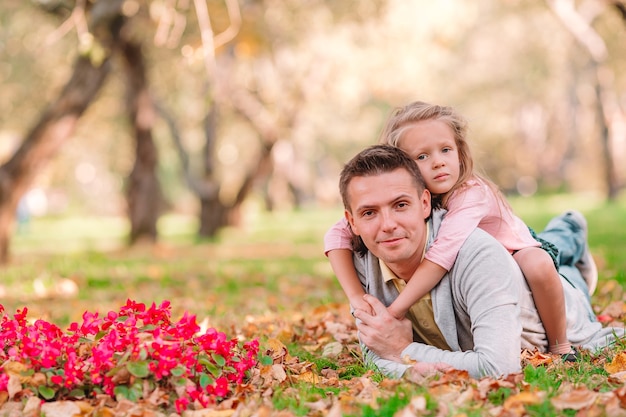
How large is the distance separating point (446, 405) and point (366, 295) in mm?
1033

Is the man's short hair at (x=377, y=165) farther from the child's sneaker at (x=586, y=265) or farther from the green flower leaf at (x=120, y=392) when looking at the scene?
the child's sneaker at (x=586, y=265)

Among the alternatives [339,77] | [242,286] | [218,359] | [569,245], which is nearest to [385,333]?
[218,359]

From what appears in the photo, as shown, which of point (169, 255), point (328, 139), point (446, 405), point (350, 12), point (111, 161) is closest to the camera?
point (446, 405)

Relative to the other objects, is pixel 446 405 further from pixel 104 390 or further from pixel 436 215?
pixel 104 390

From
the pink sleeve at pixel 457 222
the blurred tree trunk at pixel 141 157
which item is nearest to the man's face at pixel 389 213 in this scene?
the pink sleeve at pixel 457 222

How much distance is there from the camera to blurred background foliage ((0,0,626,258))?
12.4 m

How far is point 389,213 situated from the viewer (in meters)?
3.54

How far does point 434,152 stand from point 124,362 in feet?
6.36

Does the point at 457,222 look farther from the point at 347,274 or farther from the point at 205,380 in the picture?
the point at 205,380

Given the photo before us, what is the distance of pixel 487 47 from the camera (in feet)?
126

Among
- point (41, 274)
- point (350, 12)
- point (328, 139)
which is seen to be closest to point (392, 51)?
point (350, 12)

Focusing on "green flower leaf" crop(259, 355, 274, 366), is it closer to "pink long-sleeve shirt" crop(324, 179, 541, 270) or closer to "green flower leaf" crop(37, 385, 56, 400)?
"pink long-sleeve shirt" crop(324, 179, 541, 270)

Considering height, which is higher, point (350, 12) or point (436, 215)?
point (350, 12)

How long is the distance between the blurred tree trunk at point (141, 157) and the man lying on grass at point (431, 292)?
11.7 meters
